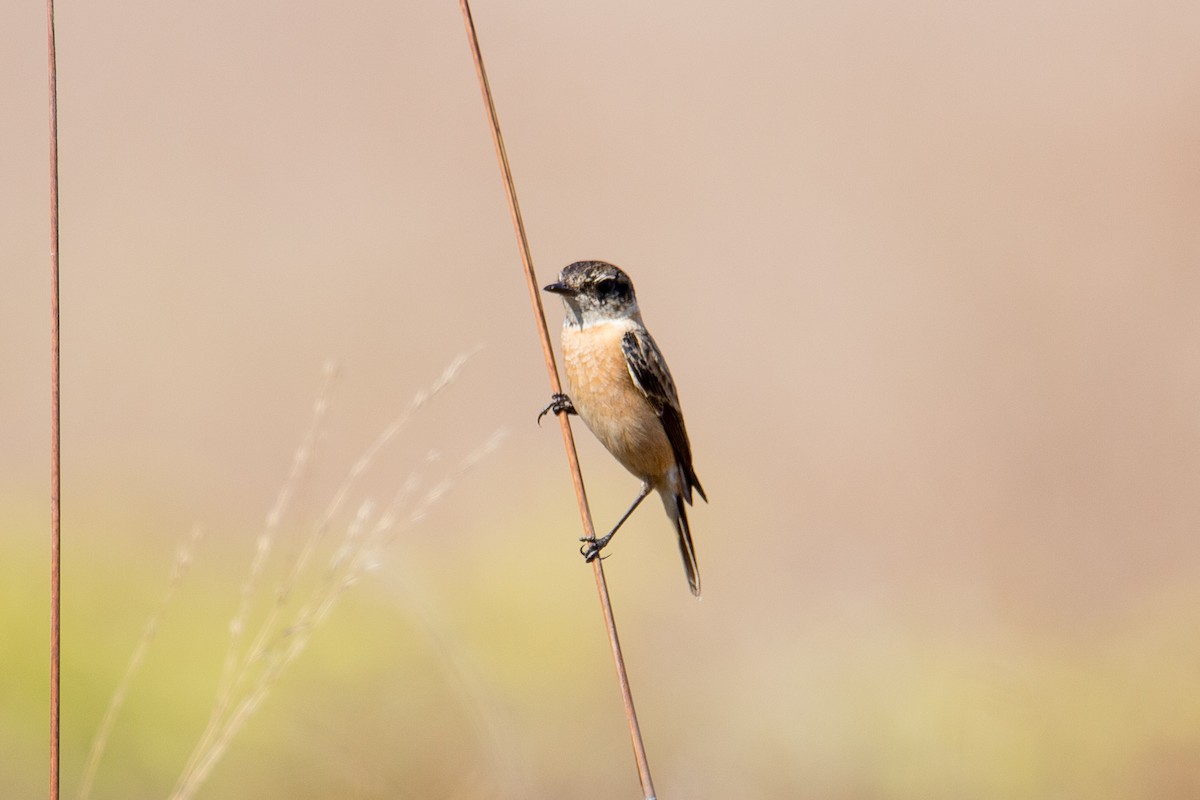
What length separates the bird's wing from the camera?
397 centimetres

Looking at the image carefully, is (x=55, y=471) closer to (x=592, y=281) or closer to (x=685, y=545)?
(x=592, y=281)

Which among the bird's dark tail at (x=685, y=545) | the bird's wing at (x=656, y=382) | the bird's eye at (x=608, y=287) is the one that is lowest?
the bird's dark tail at (x=685, y=545)

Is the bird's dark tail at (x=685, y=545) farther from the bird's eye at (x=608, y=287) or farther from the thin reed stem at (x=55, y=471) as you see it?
the thin reed stem at (x=55, y=471)

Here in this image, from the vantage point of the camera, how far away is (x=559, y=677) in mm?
5465

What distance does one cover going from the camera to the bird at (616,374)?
3.93 metres

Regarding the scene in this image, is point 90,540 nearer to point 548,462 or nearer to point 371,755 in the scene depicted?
point 371,755

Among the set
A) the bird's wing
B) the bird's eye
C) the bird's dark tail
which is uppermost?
the bird's eye

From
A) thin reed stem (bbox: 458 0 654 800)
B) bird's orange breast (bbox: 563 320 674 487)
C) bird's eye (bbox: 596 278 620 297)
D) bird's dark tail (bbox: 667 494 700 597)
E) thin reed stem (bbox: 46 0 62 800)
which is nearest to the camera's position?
thin reed stem (bbox: 46 0 62 800)

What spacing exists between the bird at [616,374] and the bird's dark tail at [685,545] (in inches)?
6.4

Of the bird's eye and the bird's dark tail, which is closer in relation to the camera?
the bird's eye

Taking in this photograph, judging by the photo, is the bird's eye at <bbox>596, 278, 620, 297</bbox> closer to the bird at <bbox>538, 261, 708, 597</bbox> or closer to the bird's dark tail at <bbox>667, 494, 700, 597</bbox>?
the bird at <bbox>538, 261, 708, 597</bbox>

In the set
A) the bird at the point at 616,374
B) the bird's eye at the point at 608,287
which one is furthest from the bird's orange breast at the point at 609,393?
the bird's eye at the point at 608,287

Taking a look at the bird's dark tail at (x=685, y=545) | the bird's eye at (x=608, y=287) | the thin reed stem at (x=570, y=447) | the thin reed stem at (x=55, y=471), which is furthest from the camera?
the bird's dark tail at (x=685, y=545)

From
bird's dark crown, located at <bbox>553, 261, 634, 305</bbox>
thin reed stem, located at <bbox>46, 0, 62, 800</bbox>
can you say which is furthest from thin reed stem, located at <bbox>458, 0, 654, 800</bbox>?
bird's dark crown, located at <bbox>553, 261, 634, 305</bbox>
